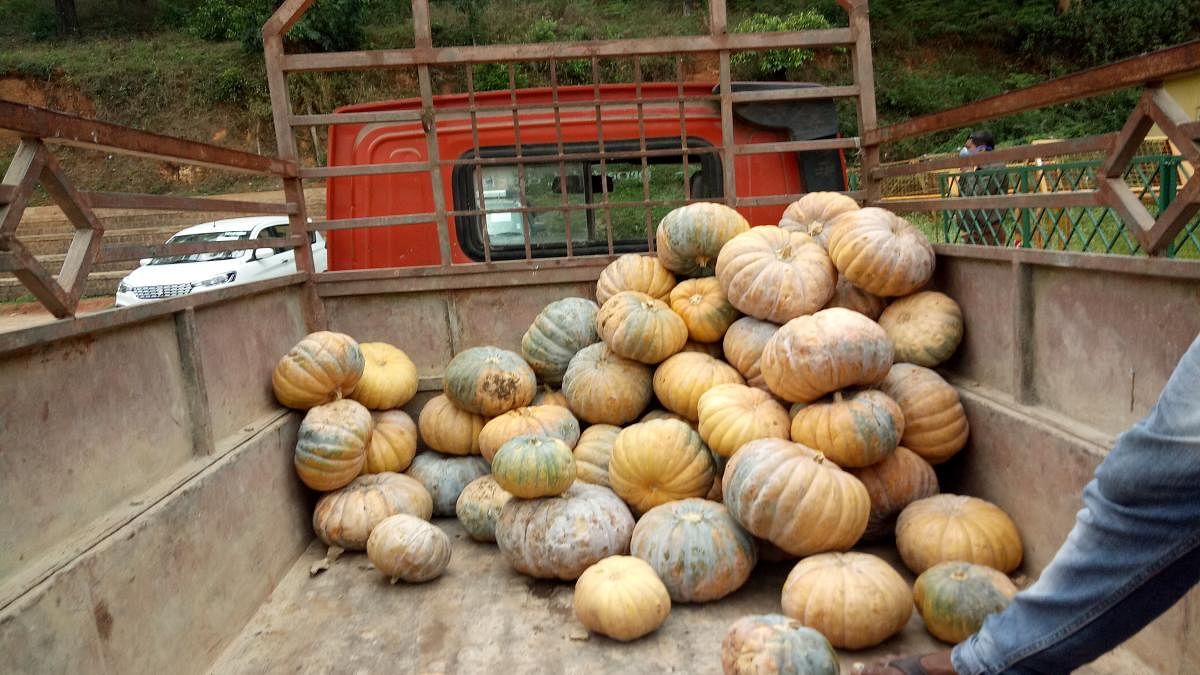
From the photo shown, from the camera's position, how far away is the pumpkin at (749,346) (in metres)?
3.91

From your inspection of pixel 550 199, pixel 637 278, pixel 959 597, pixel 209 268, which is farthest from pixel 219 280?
pixel 959 597

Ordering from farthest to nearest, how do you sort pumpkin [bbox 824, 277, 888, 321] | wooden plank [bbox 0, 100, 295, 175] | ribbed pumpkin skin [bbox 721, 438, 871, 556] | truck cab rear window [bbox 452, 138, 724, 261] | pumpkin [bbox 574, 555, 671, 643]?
truck cab rear window [bbox 452, 138, 724, 261], pumpkin [bbox 824, 277, 888, 321], ribbed pumpkin skin [bbox 721, 438, 871, 556], pumpkin [bbox 574, 555, 671, 643], wooden plank [bbox 0, 100, 295, 175]

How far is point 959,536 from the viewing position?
3.25 meters

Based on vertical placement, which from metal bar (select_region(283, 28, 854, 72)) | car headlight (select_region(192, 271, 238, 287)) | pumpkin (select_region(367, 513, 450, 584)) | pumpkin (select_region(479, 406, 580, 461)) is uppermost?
metal bar (select_region(283, 28, 854, 72))

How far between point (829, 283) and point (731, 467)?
1.20 meters

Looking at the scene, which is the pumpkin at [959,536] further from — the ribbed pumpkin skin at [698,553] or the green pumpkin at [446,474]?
the green pumpkin at [446,474]

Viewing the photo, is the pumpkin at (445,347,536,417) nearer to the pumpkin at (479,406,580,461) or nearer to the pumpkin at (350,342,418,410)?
the pumpkin at (479,406,580,461)

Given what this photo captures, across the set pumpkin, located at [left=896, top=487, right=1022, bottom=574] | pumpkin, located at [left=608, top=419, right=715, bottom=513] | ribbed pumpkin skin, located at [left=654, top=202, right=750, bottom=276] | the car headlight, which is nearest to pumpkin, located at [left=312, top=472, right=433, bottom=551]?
pumpkin, located at [left=608, top=419, right=715, bottom=513]

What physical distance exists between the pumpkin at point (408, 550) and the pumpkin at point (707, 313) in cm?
164

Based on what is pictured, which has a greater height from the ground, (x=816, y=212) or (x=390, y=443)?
(x=816, y=212)

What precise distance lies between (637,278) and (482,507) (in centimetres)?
150

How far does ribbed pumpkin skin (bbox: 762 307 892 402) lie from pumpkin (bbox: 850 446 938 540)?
376mm

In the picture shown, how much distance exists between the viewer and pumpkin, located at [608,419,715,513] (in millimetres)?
3686

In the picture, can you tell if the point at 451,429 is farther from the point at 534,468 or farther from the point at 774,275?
the point at 774,275
